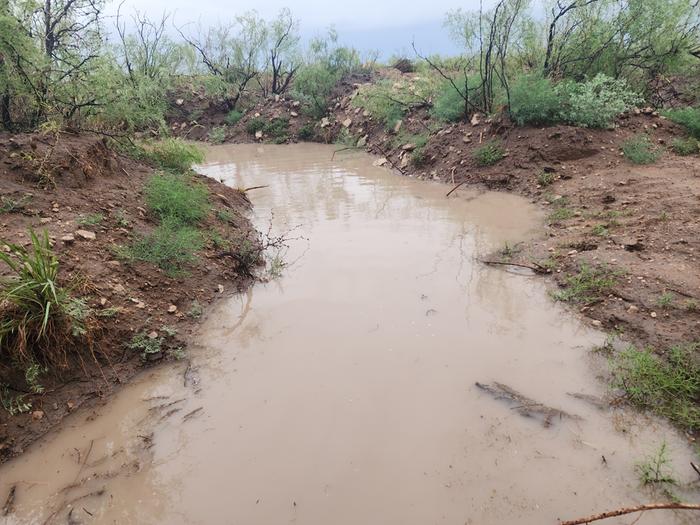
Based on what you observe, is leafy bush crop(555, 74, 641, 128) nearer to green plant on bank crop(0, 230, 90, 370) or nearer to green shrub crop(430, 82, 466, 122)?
green shrub crop(430, 82, 466, 122)

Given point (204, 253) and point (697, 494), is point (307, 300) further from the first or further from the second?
point (697, 494)

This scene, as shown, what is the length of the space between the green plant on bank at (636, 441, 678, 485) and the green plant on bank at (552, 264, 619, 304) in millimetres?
1679

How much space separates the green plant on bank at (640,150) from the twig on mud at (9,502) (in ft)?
27.0

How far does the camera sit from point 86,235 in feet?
13.0

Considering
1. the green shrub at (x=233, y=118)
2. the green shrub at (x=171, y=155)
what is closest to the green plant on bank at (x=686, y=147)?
the green shrub at (x=171, y=155)

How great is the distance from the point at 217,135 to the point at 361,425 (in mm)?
14946

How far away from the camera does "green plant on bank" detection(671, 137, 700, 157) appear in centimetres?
690

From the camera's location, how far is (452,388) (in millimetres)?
2980

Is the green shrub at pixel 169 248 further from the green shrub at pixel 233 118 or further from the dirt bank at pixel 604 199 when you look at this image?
the green shrub at pixel 233 118

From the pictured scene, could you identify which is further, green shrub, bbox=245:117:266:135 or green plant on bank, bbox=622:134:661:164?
green shrub, bbox=245:117:266:135

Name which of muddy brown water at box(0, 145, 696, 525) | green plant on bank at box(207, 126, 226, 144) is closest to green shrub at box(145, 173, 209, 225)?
muddy brown water at box(0, 145, 696, 525)

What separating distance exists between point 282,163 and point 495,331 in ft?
29.4

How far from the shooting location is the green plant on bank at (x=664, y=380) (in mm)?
2668

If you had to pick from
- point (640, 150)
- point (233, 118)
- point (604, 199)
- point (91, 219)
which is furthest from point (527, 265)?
point (233, 118)
